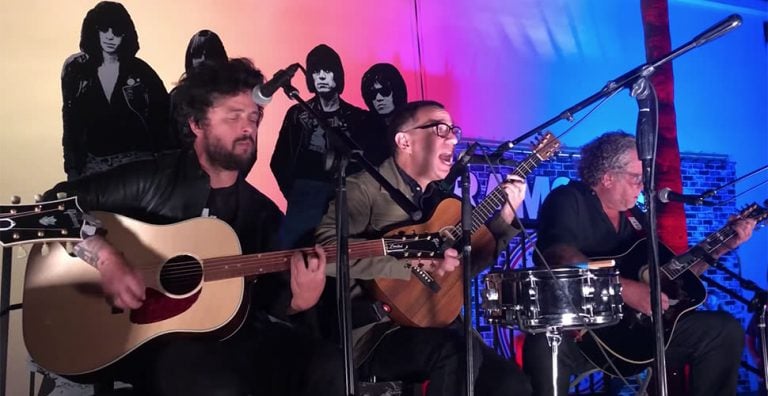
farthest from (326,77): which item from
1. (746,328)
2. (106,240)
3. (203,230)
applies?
(746,328)

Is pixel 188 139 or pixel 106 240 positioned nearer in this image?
pixel 106 240

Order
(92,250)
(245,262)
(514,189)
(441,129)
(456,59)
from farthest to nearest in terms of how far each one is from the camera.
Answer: (456,59) < (441,129) < (514,189) < (245,262) < (92,250)

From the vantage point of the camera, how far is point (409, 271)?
3105 mm

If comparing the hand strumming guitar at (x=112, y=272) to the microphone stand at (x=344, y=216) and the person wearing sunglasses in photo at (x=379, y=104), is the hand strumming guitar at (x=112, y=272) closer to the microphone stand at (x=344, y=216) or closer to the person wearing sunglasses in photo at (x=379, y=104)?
the microphone stand at (x=344, y=216)

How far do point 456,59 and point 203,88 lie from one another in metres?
1.62

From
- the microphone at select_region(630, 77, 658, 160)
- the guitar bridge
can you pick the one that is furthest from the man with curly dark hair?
the microphone at select_region(630, 77, 658, 160)

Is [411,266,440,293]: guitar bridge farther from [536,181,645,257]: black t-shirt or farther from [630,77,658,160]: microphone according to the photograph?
[630,77,658,160]: microphone

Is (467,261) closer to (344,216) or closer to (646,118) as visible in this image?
(344,216)

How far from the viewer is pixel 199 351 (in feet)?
9.04

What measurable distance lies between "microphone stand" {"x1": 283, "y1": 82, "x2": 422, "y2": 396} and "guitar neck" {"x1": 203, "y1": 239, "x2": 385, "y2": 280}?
0.55 meters

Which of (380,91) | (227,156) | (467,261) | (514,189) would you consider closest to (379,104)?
(380,91)

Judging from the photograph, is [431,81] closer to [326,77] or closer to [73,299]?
[326,77]

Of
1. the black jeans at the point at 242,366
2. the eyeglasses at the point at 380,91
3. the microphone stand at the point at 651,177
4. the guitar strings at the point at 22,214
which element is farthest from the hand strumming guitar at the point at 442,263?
the guitar strings at the point at 22,214

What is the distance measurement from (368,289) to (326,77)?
1.38 metres
